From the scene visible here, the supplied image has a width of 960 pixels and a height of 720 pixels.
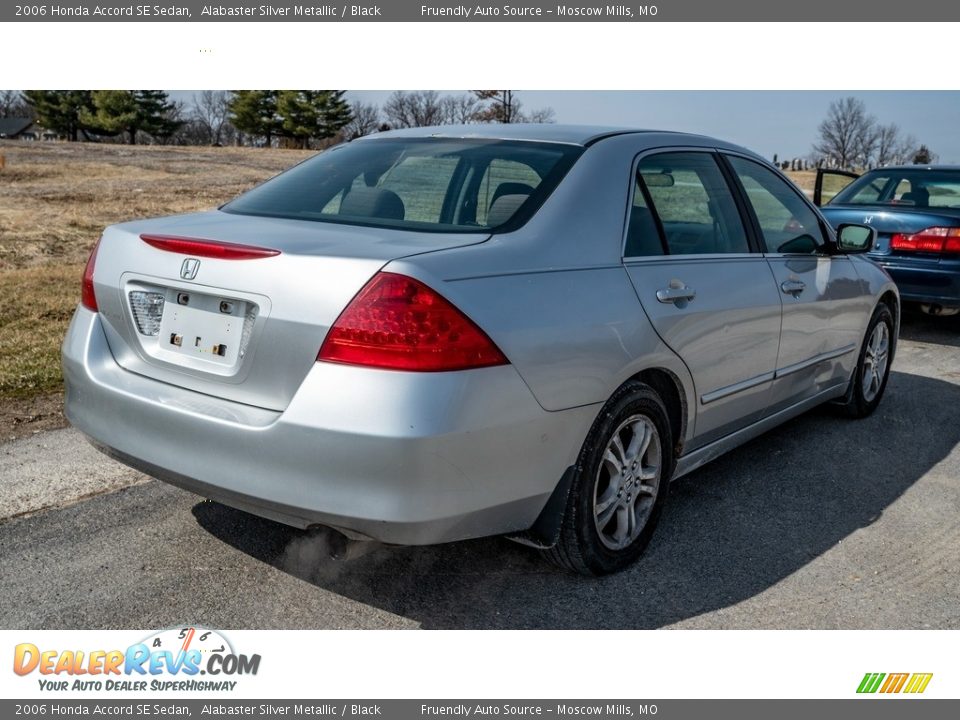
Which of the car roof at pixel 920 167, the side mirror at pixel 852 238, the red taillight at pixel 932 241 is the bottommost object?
the red taillight at pixel 932 241

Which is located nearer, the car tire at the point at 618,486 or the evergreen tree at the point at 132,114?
the car tire at the point at 618,486

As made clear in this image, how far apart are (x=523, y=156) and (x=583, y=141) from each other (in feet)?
0.81

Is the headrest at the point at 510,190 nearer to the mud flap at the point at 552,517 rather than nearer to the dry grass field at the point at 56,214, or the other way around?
the mud flap at the point at 552,517

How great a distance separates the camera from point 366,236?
9.74 ft

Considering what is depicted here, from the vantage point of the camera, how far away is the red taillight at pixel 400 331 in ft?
8.50

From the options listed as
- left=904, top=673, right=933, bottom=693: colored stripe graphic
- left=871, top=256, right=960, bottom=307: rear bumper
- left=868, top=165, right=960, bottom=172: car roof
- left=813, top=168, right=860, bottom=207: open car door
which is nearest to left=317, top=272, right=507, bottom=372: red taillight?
left=904, top=673, right=933, bottom=693: colored stripe graphic

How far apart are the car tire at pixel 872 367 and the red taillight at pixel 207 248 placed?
3888 millimetres

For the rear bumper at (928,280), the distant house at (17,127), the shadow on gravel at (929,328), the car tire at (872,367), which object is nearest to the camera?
the car tire at (872,367)

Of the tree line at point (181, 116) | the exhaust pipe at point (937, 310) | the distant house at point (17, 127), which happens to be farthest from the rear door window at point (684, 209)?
the distant house at point (17, 127)

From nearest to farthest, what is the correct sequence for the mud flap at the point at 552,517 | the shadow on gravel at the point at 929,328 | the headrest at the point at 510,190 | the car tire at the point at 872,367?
1. the mud flap at the point at 552,517
2. the headrest at the point at 510,190
3. the car tire at the point at 872,367
4. the shadow on gravel at the point at 929,328

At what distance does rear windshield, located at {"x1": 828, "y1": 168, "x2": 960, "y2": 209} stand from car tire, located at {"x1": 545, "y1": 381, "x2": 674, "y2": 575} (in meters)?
6.18

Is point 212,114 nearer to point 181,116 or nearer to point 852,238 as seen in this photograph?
point 181,116

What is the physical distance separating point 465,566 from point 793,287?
82.9 inches

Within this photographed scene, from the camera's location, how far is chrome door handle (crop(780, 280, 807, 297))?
4.32m
